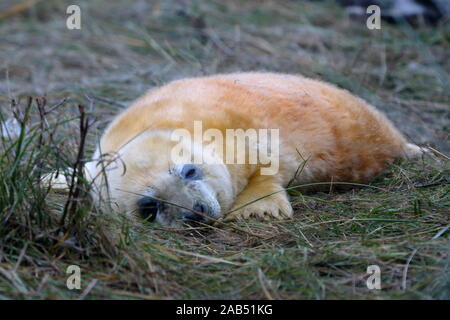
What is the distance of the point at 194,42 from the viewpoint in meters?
7.28

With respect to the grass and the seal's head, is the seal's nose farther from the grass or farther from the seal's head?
the grass

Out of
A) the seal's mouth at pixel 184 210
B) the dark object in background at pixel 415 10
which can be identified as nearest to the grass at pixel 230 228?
the seal's mouth at pixel 184 210

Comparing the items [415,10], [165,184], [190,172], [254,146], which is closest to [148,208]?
[165,184]

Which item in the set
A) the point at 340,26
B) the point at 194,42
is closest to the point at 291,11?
the point at 340,26

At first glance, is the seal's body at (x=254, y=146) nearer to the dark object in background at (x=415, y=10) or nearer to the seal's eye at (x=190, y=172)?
the seal's eye at (x=190, y=172)

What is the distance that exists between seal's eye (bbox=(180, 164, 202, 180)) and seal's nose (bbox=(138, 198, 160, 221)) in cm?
20

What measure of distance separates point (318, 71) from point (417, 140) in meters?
1.37

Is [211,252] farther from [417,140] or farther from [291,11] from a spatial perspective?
[291,11]

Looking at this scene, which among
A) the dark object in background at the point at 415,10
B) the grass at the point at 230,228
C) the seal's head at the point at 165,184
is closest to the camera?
the grass at the point at 230,228

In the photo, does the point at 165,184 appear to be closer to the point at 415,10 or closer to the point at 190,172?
the point at 190,172

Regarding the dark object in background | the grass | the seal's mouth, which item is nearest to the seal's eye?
the seal's mouth

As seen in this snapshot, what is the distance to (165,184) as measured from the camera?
3359 mm

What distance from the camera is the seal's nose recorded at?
3.40 metres

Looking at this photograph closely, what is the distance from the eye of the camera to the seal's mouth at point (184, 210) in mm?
3385
